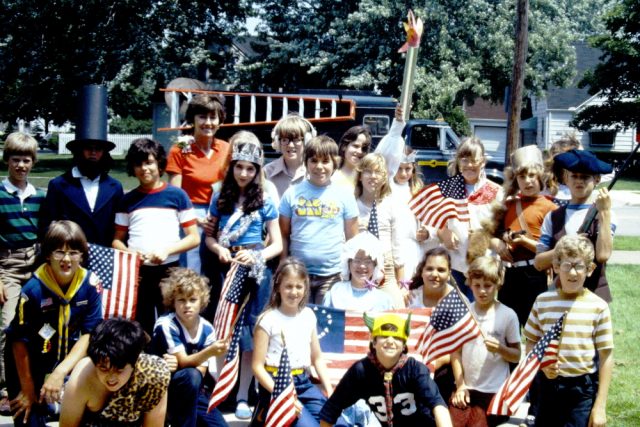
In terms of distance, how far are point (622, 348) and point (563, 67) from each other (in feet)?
81.4

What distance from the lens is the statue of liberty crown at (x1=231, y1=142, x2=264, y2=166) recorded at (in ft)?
18.6

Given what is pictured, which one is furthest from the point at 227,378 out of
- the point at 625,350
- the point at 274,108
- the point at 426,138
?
the point at 274,108

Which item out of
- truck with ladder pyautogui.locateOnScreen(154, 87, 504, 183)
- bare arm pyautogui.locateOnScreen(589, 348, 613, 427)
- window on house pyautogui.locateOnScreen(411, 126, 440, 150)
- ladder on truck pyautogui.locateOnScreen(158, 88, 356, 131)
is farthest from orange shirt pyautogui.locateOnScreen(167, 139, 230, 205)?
window on house pyautogui.locateOnScreen(411, 126, 440, 150)

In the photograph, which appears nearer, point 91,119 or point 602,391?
point 602,391

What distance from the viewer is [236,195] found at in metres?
5.73

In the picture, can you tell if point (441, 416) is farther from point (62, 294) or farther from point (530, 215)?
point (62, 294)

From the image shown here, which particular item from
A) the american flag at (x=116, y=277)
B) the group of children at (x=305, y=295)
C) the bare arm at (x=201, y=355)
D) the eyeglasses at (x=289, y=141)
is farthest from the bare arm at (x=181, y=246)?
the eyeglasses at (x=289, y=141)

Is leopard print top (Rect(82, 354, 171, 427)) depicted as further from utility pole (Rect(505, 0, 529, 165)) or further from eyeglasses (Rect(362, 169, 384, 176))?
utility pole (Rect(505, 0, 529, 165))

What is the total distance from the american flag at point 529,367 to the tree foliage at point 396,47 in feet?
72.6

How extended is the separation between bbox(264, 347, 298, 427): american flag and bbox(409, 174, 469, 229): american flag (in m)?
2.03

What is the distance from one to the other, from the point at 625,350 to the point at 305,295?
3.78m

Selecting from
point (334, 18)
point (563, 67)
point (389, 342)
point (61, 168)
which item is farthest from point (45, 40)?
point (389, 342)

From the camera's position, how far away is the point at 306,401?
16.3 ft

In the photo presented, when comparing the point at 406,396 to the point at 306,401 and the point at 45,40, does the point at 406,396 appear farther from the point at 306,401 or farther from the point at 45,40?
the point at 45,40
